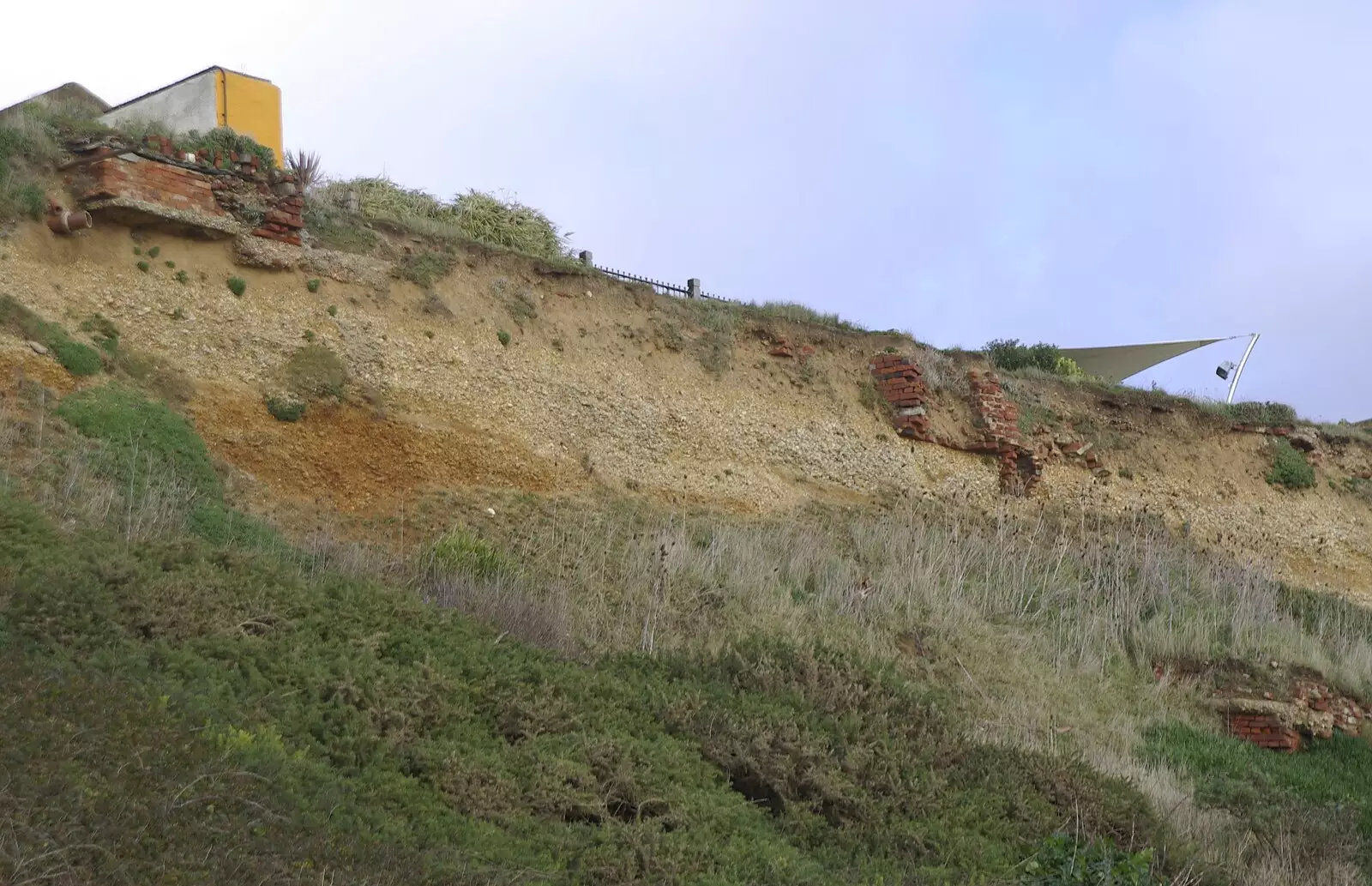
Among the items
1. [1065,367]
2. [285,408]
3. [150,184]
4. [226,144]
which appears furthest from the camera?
[1065,367]

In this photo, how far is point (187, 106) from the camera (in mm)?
13602

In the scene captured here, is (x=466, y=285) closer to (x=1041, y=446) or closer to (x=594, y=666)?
(x=594, y=666)

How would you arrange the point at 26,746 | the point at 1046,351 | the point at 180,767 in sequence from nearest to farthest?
the point at 26,746
the point at 180,767
the point at 1046,351

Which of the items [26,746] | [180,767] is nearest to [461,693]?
[180,767]

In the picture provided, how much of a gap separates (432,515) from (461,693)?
4331 mm

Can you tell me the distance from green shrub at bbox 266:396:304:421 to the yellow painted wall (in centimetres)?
370

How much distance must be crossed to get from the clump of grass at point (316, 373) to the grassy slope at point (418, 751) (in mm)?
3203

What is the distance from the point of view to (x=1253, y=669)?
11.4 meters

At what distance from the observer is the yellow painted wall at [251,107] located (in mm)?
13414

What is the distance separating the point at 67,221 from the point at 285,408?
7.75ft

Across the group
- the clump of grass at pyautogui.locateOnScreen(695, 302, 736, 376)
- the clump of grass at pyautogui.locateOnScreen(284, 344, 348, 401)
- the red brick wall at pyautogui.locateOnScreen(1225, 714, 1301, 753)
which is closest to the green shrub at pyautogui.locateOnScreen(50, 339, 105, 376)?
the clump of grass at pyautogui.locateOnScreen(284, 344, 348, 401)

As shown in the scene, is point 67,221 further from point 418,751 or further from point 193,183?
point 418,751

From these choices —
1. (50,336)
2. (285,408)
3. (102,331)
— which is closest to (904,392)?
(285,408)

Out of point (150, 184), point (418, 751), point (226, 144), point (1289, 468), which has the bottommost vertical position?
point (418, 751)
